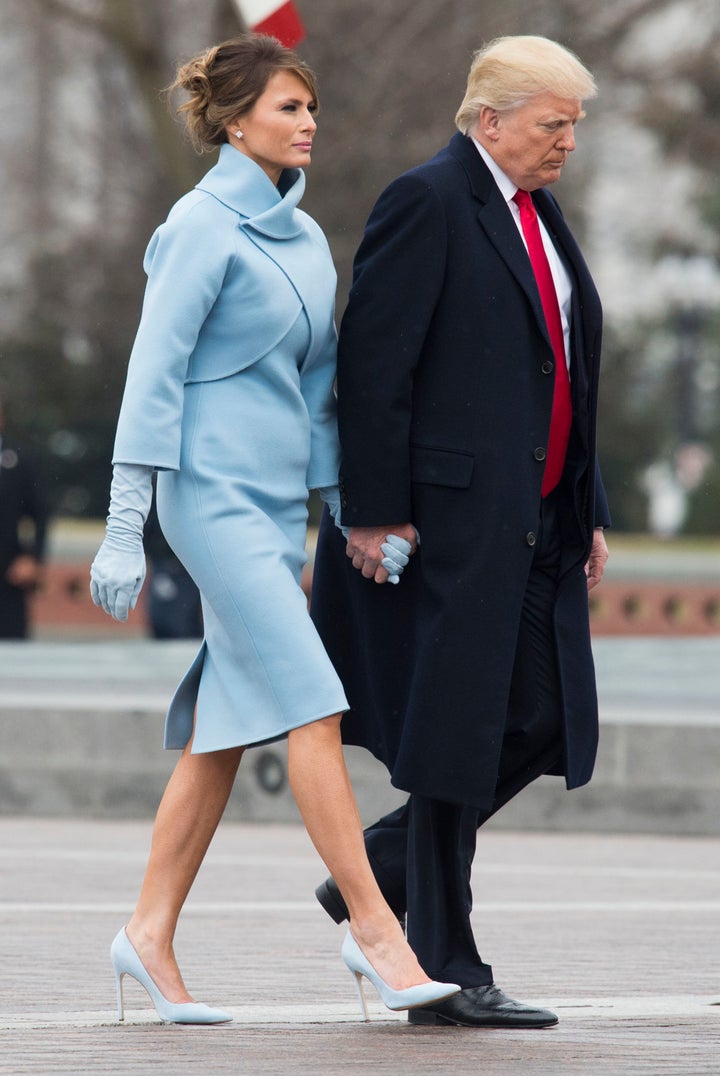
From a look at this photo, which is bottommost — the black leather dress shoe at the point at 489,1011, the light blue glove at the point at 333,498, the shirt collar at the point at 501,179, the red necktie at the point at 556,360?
the black leather dress shoe at the point at 489,1011

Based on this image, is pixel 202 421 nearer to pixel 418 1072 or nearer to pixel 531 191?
pixel 531 191

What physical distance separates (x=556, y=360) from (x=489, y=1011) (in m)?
1.30

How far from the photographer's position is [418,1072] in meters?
4.04

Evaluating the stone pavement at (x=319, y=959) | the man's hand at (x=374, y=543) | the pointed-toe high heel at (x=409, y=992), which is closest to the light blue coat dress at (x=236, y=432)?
the man's hand at (x=374, y=543)

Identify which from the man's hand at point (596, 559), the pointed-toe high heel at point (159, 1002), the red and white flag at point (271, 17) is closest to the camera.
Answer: the pointed-toe high heel at point (159, 1002)

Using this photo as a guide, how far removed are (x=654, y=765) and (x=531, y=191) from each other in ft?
15.3

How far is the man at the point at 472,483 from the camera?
180 inches

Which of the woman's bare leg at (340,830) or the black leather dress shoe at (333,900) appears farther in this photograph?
the black leather dress shoe at (333,900)

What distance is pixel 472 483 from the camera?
15.0 ft

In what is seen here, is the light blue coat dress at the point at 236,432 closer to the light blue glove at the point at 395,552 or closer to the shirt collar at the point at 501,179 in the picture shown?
the light blue glove at the point at 395,552

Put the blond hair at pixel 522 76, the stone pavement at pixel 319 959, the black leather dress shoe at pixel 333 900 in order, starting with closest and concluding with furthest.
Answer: the stone pavement at pixel 319 959 → the blond hair at pixel 522 76 → the black leather dress shoe at pixel 333 900

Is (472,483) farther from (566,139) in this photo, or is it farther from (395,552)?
(566,139)

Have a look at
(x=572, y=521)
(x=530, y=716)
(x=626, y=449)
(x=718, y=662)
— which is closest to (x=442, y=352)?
(x=572, y=521)

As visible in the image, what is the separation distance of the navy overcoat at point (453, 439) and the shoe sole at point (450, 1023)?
1.51 feet
